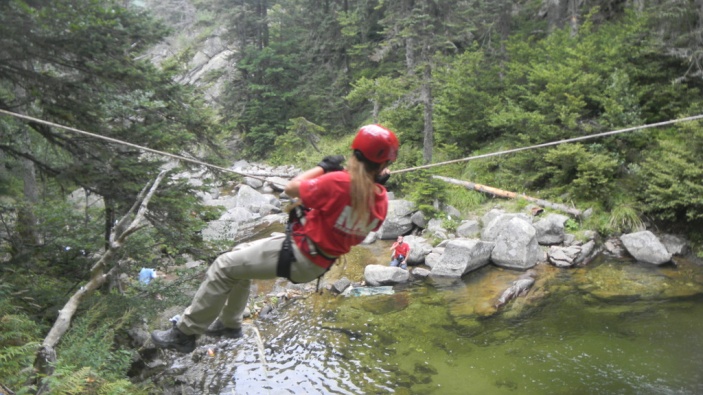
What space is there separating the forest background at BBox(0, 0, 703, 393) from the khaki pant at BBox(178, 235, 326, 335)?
Answer: 47.6 inches

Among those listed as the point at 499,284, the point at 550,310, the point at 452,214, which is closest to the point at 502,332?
the point at 550,310

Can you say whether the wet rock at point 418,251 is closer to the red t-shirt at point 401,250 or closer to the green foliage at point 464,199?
the red t-shirt at point 401,250

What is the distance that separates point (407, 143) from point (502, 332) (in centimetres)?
1214

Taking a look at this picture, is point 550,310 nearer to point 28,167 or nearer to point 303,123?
point 28,167

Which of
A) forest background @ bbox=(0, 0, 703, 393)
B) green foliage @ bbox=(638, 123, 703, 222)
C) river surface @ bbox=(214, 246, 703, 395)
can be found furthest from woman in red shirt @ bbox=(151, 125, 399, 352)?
green foliage @ bbox=(638, 123, 703, 222)

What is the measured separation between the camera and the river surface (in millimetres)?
7438

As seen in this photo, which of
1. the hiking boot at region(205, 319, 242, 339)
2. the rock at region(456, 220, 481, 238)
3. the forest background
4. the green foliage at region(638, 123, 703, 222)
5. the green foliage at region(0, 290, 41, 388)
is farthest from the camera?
the rock at region(456, 220, 481, 238)

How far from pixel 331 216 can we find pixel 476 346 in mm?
6123

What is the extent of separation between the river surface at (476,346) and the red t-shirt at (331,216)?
2.98 metres

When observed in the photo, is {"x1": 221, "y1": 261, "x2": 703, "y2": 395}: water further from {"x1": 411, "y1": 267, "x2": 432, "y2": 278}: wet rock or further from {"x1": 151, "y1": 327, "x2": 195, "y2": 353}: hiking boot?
{"x1": 151, "y1": 327, "x2": 195, "y2": 353}: hiking boot

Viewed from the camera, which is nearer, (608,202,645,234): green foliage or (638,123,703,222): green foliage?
(638,123,703,222): green foliage

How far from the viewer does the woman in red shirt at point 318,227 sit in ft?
11.5

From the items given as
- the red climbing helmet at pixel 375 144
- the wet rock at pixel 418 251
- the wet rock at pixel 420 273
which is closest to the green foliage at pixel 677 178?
the wet rock at pixel 418 251

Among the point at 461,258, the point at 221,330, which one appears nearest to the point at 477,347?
the point at 461,258
